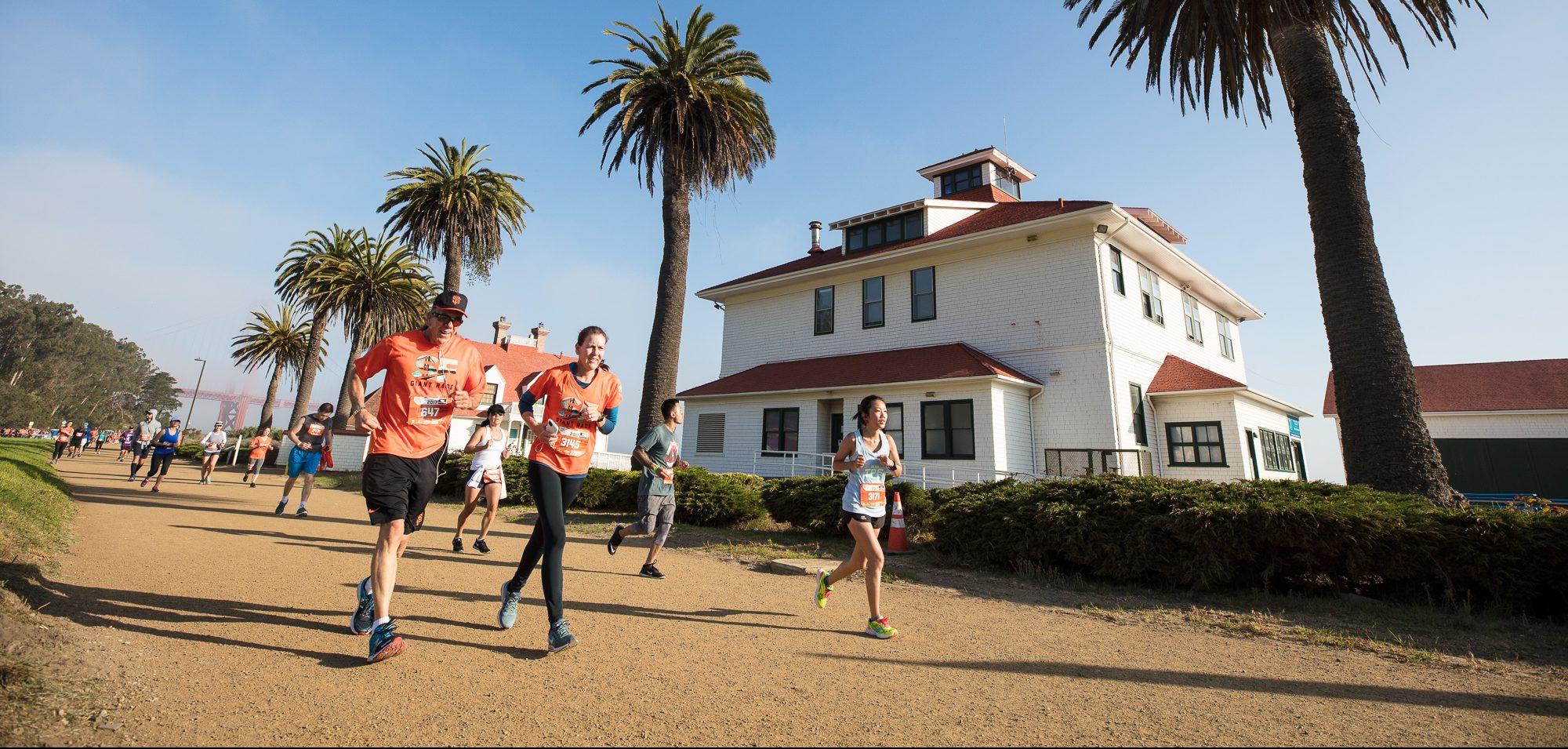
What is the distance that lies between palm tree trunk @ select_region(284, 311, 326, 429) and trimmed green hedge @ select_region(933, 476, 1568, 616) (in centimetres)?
3299

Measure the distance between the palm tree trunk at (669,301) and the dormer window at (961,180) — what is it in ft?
38.2

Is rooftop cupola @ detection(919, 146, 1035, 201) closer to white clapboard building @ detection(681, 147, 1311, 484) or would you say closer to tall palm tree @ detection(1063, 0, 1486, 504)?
white clapboard building @ detection(681, 147, 1311, 484)

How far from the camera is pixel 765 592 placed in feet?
20.8

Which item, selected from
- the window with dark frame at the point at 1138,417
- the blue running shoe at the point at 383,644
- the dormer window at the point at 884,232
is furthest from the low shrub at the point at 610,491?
the window with dark frame at the point at 1138,417

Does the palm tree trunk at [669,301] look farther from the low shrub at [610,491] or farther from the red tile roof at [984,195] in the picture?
the red tile roof at [984,195]

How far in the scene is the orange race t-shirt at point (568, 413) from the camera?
14.2 feet

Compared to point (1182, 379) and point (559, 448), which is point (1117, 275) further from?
point (559, 448)

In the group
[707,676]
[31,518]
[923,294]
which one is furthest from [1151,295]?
[31,518]

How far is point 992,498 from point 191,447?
149 ft

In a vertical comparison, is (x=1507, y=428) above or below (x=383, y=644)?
above

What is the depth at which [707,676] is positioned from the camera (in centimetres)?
362

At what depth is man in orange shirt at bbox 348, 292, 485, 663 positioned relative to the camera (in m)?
3.82

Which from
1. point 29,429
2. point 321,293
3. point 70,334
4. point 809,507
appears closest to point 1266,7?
point 809,507

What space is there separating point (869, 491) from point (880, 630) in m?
1.03
